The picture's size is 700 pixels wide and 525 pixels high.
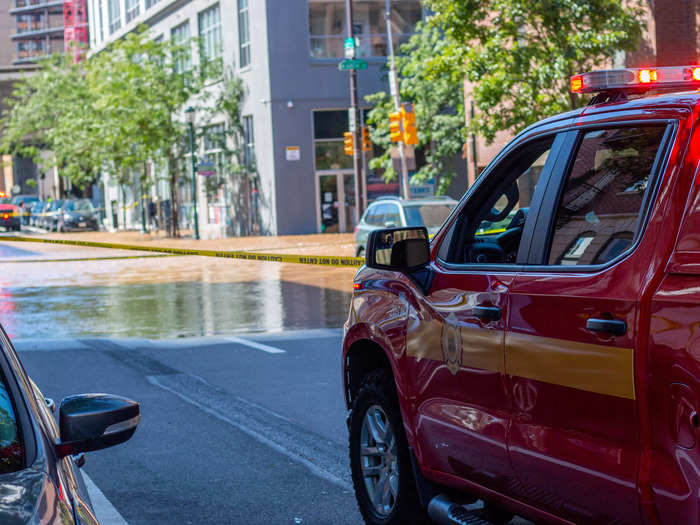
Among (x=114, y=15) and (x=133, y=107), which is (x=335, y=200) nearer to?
(x=133, y=107)

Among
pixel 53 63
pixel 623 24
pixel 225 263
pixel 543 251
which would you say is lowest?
pixel 225 263

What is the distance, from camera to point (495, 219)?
5164 mm

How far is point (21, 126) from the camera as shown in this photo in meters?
68.4

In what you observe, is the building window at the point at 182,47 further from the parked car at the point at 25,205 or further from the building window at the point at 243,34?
the parked car at the point at 25,205

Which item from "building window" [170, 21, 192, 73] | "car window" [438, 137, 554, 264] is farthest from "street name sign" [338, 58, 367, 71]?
"car window" [438, 137, 554, 264]

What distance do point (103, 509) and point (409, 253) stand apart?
2377 mm

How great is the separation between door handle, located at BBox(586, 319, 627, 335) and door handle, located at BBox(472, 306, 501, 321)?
621mm

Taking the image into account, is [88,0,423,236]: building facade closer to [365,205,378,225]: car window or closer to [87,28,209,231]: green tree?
[87,28,209,231]: green tree

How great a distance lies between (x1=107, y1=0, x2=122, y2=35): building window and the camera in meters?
64.9

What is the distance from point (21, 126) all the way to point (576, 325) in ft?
224

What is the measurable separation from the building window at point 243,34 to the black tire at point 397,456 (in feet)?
131

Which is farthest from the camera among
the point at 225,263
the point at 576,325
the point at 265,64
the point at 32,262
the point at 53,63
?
the point at 53,63

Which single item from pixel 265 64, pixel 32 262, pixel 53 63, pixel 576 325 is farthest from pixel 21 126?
pixel 576 325

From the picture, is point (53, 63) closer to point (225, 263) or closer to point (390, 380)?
point (225, 263)
